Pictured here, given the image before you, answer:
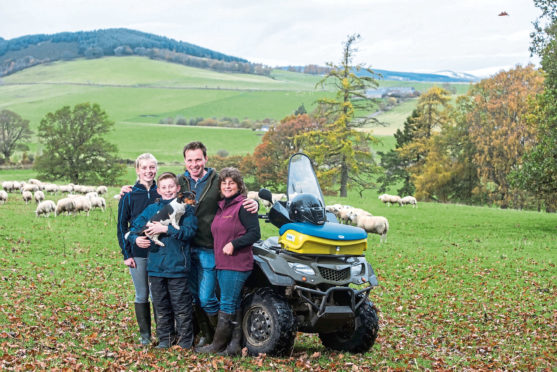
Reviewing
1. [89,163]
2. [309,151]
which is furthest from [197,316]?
[89,163]

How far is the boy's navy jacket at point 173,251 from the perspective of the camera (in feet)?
24.8

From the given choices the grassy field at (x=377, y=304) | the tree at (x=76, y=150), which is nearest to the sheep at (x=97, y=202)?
the grassy field at (x=377, y=304)

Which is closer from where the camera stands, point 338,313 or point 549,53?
point 338,313

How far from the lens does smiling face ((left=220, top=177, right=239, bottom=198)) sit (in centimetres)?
746

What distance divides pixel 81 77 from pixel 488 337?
16091 cm

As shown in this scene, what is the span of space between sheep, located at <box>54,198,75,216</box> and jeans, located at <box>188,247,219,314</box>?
859 inches

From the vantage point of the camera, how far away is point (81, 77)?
157375 mm

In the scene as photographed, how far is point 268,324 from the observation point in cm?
756

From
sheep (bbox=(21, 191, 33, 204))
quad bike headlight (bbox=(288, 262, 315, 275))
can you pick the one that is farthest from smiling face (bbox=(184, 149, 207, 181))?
sheep (bbox=(21, 191, 33, 204))

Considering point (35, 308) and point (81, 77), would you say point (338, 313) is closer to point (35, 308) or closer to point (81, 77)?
point (35, 308)

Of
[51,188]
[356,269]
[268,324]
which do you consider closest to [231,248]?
[268,324]

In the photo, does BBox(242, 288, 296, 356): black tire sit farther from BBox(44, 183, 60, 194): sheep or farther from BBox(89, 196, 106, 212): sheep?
BBox(44, 183, 60, 194): sheep

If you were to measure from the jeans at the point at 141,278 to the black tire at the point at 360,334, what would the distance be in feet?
9.10

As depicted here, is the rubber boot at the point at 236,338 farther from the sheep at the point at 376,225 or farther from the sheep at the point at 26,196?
the sheep at the point at 26,196
